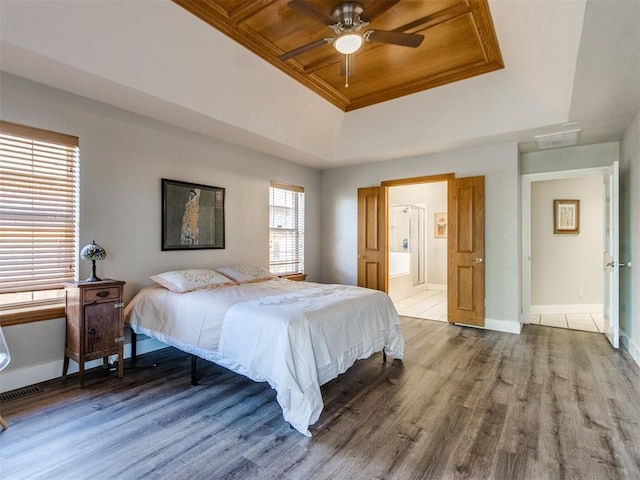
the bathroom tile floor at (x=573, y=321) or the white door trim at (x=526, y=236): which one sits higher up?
the white door trim at (x=526, y=236)

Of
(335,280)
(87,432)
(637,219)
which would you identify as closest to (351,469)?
(87,432)

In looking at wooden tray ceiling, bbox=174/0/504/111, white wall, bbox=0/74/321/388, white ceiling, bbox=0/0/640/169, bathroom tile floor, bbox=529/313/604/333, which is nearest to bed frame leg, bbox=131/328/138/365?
white wall, bbox=0/74/321/388

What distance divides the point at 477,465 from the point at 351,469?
0.69m

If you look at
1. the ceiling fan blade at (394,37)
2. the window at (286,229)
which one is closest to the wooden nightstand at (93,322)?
the window at (286,229)

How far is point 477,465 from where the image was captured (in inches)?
69.6

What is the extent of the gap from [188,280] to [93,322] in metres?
0.84

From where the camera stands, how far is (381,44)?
3.16 m

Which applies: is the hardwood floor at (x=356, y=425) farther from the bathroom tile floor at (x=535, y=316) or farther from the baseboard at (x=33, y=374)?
the bathroom tile floor at (x=535, y=316)

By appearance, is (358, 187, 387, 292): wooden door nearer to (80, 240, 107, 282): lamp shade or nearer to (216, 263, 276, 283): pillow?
(216, 263, 276, 283): pillow

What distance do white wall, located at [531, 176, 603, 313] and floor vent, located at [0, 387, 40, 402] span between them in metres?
6.37

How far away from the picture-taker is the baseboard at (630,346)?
3140mm

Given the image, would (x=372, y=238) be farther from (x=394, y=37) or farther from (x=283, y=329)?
(x=283, y=329)

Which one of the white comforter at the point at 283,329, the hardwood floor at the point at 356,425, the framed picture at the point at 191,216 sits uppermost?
the framed picture at the point at 191,216

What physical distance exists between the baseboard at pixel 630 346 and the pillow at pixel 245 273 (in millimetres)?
3901
